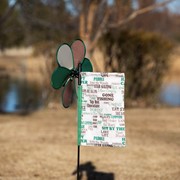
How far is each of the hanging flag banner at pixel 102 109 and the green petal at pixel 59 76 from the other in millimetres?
377

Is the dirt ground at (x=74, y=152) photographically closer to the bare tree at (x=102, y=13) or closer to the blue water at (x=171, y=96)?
the bare tree at (x=102, y=13)

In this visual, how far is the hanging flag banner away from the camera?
19.3ft

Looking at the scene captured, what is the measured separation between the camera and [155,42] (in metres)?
17.9

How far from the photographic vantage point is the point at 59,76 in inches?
245

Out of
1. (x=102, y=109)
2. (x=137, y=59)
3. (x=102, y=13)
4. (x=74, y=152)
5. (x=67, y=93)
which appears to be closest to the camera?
(x=102, y=109)

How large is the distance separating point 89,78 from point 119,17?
→ 1167 centimetres

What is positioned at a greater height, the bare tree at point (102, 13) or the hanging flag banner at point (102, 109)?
the bare tree at point (102, 13)

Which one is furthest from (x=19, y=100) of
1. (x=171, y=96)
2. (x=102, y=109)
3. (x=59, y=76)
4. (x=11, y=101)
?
(x=102, y=109)

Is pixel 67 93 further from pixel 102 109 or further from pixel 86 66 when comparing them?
pixel 102 109

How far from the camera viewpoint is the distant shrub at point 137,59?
58.4ft

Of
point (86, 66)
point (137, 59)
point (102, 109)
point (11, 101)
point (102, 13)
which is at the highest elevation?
point (102, 13)

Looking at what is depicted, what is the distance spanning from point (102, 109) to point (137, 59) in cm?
1228

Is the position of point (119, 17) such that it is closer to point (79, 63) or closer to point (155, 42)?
point (155, 42)

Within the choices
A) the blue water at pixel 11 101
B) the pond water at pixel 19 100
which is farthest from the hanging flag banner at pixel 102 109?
the blue water at pixel 11 101
